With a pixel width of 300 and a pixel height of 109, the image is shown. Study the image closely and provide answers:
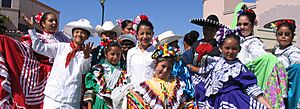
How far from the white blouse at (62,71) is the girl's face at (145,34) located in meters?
0.69

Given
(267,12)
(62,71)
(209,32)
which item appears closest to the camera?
(62,71)

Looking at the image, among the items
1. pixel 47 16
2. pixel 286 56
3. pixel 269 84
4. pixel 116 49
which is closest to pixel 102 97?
pixel 116 49

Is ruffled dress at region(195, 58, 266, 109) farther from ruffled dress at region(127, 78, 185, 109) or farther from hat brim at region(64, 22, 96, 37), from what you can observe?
hat brim at region(64, 22, 96, 37)

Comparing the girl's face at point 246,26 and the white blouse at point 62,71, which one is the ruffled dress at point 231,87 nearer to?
the girl's face at point 246,26

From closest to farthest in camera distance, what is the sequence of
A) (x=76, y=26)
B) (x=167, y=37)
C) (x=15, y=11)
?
(x=76, y=26) → (x=167, y=37) → (x=15, y=11)

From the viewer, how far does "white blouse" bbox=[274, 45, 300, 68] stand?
4.59 m

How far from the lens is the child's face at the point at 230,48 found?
419 centimetres

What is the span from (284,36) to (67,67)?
2668 mm

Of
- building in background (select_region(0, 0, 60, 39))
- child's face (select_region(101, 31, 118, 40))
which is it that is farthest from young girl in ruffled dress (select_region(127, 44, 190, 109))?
building in background (select_region(0, 0, 60, 39))

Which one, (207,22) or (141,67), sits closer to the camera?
(141,67)

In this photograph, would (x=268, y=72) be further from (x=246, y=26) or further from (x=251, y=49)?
(x=246, y=26)

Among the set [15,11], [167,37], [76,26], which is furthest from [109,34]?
[15,11]

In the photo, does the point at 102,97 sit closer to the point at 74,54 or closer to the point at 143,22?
the point at 74,54

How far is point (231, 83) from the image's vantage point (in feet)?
13.9
